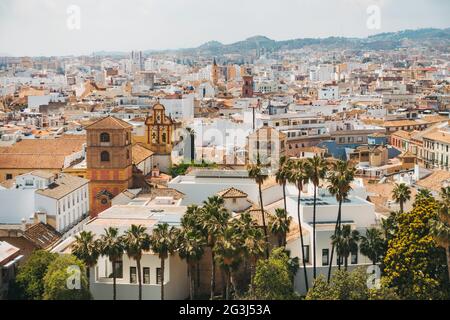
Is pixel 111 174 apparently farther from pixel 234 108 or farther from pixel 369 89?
pixel 369 89

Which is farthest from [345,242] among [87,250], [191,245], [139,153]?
[139,153]

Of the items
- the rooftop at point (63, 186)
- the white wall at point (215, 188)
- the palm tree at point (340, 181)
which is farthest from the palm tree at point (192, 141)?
the palm tree at point (340, 181)

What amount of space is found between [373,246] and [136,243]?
4.96m

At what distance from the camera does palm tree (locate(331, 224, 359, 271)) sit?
53.3 feet

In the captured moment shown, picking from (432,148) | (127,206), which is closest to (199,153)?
(432,148)

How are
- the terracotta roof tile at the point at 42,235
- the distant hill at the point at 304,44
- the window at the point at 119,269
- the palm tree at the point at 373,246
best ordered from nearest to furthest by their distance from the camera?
the palm tree at the point at 373,246 < the window at the point at 119,269 < the terracotta roof tile at the point at 42,235 < the distant hill at the point at 304,44

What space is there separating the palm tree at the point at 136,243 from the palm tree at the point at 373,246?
15.0 ft

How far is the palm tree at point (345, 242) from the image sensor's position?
16.2 m

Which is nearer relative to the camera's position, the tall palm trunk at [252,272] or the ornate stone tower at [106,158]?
the tall palm trunk at [252,272]

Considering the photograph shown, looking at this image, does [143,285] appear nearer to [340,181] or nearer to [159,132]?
[340,181]

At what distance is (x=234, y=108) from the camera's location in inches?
2117

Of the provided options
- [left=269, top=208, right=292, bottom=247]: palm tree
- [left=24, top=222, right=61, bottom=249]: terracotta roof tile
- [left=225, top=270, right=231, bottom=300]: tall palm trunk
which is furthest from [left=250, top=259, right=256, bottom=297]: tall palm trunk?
[left=24, top=222, right=61, bottom=249]: terracotta roof tile

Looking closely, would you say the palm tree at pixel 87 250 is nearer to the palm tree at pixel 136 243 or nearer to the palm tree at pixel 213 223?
the palm tree at pixel 136 243

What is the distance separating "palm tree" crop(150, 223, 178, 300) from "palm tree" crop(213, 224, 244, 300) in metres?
0.92
